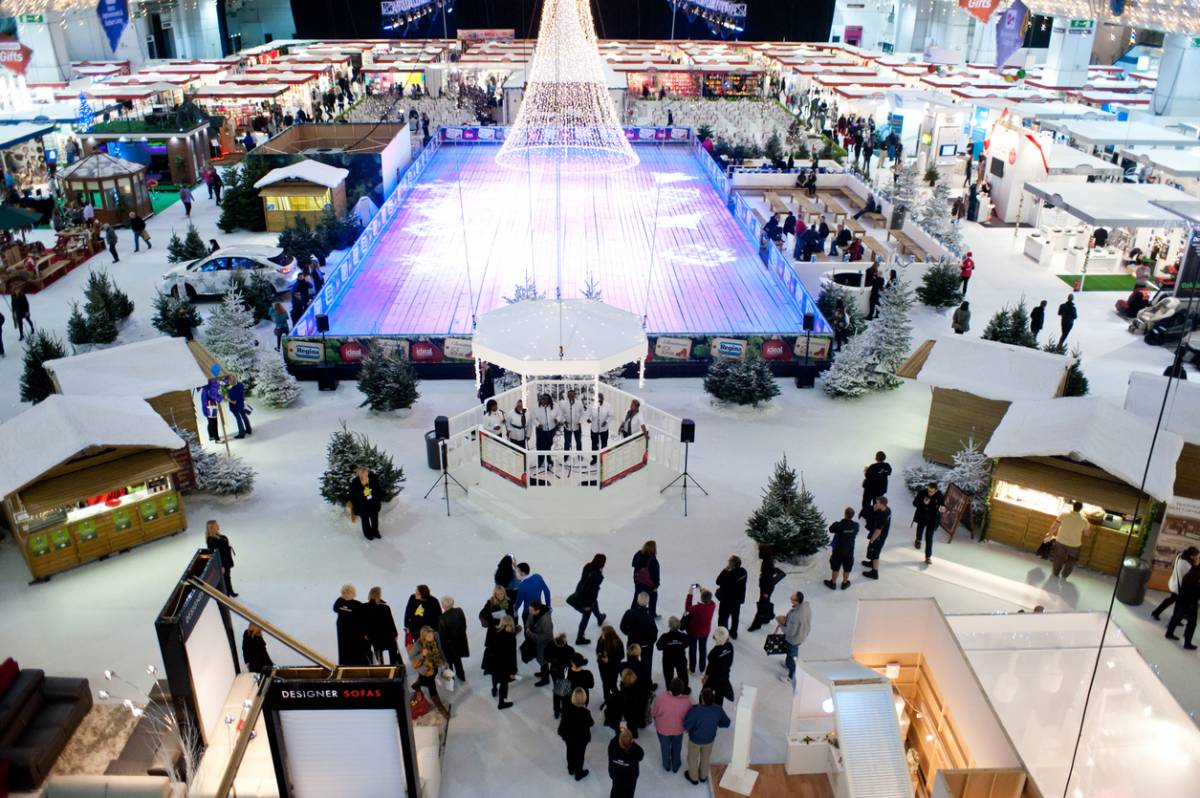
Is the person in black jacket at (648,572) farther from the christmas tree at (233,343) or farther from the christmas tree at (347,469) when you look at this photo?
the christmas tree at (233,343)

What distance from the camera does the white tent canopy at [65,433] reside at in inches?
405

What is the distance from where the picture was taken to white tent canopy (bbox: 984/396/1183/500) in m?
10.4

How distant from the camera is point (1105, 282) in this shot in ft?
72.4

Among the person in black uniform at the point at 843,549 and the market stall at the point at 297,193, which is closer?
the person in black uniform at the point at 843,549

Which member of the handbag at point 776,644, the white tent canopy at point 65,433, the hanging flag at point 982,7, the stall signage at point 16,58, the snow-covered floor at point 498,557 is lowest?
the snow-covered floor at point 498,557

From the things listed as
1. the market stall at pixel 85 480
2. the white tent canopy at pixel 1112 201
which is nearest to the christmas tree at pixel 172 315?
the market stall at pixel 85 480

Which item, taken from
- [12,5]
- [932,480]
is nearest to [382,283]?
[932,480]

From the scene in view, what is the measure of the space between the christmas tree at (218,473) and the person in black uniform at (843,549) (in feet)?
24.2

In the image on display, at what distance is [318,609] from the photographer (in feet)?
32.8

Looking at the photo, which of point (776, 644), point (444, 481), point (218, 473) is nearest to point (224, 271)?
point (218, 473)

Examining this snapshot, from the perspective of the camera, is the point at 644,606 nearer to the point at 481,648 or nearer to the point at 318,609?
the point at 481,648

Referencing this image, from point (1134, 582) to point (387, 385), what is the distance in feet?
33.6

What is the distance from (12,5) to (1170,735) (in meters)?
34.6

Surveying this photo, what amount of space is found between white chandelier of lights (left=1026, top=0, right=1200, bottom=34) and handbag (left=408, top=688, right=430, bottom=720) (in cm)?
2725
